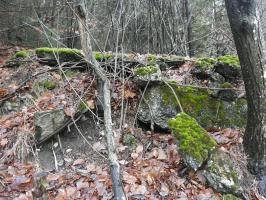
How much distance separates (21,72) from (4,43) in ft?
11.6

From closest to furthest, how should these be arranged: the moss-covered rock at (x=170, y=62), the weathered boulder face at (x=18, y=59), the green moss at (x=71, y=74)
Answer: the moss-covered rock at (x=170, y=62)
the green moss at (x=71, y=74)
the weathered boulder face at (x=18, y=59)

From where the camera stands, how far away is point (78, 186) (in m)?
3.94

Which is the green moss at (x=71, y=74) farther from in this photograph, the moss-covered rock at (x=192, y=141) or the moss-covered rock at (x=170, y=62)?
the moss-covered rock at (x=192, y=141)

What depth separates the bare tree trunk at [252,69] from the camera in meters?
3.71

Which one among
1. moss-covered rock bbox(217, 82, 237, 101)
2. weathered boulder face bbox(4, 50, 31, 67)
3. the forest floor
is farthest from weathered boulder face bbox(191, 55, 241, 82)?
weathered boulder face bbox(4, 50, 31, 67)

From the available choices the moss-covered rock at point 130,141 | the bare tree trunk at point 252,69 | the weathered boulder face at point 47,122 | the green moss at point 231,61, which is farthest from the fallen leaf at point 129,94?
the bare tree trunk at point 252,69

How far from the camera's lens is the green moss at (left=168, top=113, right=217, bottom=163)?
395 cm

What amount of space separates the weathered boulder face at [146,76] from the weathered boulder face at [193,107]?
0.42ft

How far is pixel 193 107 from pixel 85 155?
1.75 m

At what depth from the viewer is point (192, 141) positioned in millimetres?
4027

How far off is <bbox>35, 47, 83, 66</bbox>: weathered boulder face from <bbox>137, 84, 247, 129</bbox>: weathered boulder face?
5.33 feet

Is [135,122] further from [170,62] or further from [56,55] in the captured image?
[56,55]

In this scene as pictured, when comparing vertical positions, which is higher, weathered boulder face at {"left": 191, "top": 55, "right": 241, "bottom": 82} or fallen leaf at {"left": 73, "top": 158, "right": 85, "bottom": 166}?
weathered boulder face at {"left": 191, "top": 55, "right": 241, "bottom": 82}

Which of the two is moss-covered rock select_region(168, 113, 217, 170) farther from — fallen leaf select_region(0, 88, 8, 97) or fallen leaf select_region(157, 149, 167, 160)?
fallen leaf select_region(0, 88, 8, 97)
